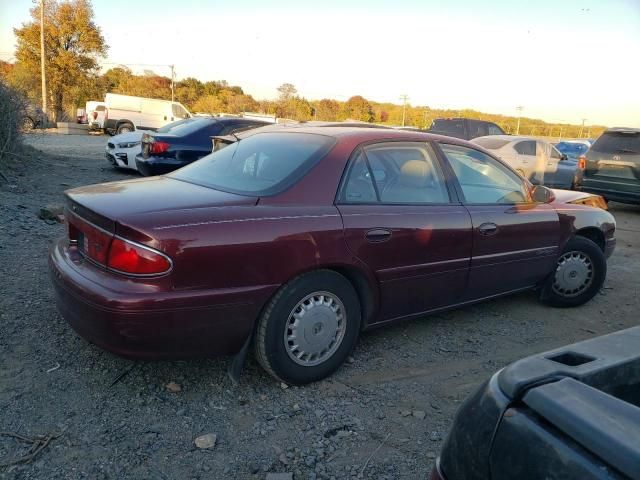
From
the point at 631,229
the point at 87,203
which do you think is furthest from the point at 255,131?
the point at 631,229

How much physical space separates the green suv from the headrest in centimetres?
806

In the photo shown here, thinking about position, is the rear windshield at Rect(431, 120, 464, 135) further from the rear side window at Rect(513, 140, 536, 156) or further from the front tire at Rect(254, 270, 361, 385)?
the front tire at Rect(254, 270, 361, 385)

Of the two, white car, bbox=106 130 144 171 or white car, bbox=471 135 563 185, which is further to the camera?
white car, bbox=471 135 563 185

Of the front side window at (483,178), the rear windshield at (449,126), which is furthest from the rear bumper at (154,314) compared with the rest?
the rear windshield at (449,126)

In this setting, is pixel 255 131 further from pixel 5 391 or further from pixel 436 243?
pixel 5 391

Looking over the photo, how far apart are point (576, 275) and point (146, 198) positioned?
149 inches

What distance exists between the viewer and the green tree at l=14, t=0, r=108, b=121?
1268 inches

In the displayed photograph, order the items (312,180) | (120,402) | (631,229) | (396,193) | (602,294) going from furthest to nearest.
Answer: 1. (631,229)
2. (602,294)
3. (396,193)
4. (312,180)
5. (120,402)

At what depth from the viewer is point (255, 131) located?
165 inches

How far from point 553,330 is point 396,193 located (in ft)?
6.23

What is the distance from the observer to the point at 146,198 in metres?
2.96

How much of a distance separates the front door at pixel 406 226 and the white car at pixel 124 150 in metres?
8.95

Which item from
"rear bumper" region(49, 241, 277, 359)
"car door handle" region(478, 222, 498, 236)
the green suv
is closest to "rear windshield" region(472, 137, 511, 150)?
the green suv

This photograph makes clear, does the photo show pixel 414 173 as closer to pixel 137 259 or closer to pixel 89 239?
pixel 137 259
